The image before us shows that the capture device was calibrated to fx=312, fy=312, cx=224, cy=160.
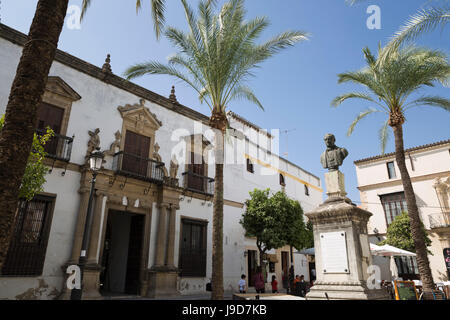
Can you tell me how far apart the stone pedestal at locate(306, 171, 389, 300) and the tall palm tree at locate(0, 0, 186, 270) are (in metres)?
6.42

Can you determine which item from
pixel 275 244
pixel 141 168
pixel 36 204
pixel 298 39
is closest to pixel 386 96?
pixel 298 39

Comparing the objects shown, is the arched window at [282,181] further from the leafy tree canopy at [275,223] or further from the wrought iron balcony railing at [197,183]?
the wrought iron balcony railing at [197,183]

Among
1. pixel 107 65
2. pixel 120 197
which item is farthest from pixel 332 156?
pixel 107 65

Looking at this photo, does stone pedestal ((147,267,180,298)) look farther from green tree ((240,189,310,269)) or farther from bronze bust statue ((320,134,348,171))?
bronze bust statue ((320,134,348,171))

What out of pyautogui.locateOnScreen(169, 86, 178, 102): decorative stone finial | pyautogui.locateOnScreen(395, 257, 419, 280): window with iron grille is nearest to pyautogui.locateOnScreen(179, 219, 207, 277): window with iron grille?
pyautogui.locateOnScreen(169, 86, 178, 102): decorative stone finial

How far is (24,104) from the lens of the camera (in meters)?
4.59

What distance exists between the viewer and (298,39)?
10.2 m

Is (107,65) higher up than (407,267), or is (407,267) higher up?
(107,65)

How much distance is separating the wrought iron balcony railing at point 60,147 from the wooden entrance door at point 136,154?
246 cm

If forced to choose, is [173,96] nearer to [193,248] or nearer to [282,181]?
[193,248]

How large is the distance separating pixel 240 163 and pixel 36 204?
13.3 m

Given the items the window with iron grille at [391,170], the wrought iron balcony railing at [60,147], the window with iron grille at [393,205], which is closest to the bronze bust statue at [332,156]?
the wrought iron balcony railing at [60,147]

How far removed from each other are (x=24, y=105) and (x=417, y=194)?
26182 millimetres
